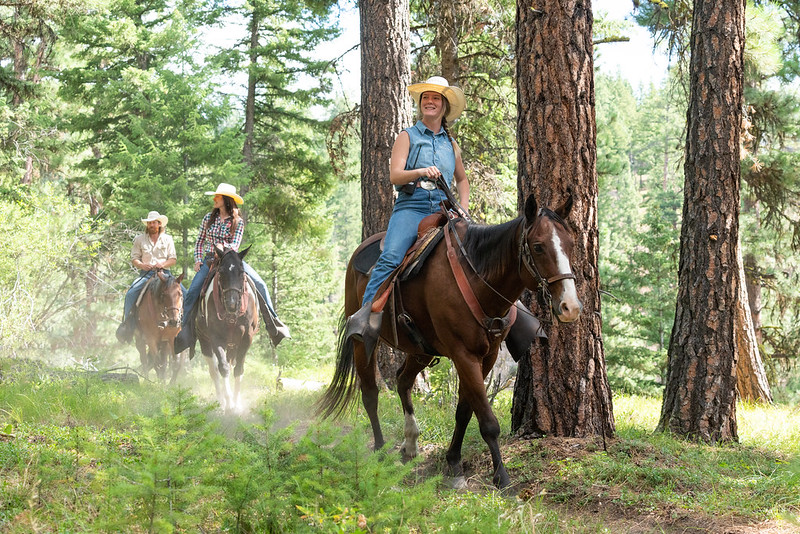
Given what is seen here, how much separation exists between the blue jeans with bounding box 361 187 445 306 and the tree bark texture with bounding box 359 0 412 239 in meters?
3.59

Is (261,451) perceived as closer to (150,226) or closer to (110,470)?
(110,470)

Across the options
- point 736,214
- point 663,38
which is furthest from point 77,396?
point 663,38

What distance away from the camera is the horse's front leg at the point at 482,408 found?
5.38 metres

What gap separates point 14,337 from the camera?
1281cm

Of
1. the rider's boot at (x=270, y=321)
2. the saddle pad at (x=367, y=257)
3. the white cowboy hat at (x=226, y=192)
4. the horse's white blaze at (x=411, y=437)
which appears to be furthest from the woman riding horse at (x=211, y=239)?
the horse's white blaze at (x=411, y=437)

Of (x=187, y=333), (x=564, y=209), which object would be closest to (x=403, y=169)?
(x=564, y=209)

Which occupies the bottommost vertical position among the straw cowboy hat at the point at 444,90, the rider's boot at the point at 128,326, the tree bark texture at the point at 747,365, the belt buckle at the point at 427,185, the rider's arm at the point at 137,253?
the tree bark texture at the point at 747,365

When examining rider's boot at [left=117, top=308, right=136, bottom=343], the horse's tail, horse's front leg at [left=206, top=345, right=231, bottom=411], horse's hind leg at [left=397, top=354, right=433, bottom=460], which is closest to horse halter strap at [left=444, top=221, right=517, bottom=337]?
horse's hind leg at [left=397, top=354, right=433, bottom=460]

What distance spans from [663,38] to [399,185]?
6.13 m

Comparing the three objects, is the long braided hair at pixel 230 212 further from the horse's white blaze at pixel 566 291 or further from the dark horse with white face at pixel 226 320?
the horse's white blaze at pixel 566 291

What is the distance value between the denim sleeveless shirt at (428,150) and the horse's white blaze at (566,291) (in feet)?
6.10

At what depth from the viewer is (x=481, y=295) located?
5531 millimetres

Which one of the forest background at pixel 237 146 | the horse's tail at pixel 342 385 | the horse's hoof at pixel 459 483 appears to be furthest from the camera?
the forest background at pixel 237 146

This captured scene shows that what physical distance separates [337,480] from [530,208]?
7.82 feet
